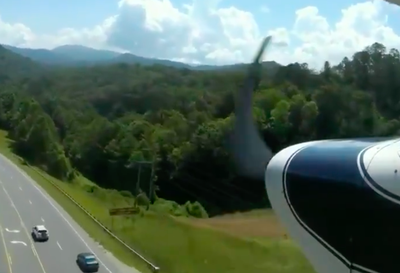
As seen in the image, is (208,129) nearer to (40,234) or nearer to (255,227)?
(255,227)

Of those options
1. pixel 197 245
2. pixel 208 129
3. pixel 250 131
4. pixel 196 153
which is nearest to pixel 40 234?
pixel 197 245

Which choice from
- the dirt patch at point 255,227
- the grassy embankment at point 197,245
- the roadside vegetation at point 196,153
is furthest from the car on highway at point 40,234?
the dirt patch at point 255,227

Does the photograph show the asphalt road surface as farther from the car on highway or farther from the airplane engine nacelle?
the airplane engine nacelle

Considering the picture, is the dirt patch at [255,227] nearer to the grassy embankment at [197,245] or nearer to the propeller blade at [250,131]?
the grassy embankment at [197,245]

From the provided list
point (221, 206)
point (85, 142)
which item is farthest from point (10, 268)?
point (85, 142)

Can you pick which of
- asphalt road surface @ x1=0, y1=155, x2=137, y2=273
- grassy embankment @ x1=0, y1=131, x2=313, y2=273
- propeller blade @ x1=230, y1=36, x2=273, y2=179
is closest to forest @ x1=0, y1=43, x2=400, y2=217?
grassy embankment @ x1=0, y1=131, x2=313, y2=273

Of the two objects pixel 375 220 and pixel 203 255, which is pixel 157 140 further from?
pixel 375 220

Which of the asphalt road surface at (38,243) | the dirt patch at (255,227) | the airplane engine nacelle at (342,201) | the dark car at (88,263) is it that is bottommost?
the dirt patch at (255,227)
